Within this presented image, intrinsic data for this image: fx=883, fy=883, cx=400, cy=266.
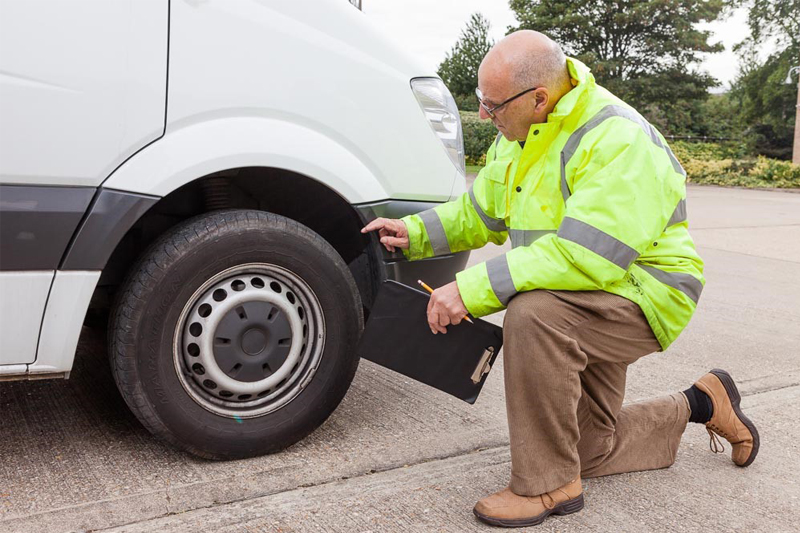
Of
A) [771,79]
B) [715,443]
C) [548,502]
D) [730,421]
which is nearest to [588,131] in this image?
[548,502]

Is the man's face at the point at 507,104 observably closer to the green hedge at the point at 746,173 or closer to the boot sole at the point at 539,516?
the boot sole at the point at 539,516

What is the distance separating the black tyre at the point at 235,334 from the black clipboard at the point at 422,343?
A: 232 mm

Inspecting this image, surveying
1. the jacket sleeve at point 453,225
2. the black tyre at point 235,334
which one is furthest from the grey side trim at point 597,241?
the black tyre at point 235,334

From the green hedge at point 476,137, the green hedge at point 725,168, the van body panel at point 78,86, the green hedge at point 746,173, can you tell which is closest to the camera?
the van body panel at point 78,86

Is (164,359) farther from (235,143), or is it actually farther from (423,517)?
(423,517)

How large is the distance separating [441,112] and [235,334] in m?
1.07

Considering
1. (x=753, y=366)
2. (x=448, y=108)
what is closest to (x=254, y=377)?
(x=448, y=108)

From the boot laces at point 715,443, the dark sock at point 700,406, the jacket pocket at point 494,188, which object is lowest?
the boot laces at point 715,443

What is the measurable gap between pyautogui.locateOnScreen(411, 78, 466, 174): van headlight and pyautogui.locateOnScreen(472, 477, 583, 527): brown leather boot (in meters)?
1.21

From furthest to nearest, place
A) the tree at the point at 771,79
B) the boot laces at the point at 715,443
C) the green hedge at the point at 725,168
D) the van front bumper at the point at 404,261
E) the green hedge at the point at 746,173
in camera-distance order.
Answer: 1. the tree at the point at 771,79
2. the green hedge at the point at 725,168
3. the green hedge at the point at 746,173
4. the boot laces at the point at 715,443
5. the van front bumper at the point at 404,261

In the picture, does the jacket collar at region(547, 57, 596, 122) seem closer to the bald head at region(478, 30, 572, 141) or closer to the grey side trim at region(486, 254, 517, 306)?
the bald head at region(478, 30, 572, 141)

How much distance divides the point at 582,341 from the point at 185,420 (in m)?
1.22

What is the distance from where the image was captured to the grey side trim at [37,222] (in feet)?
7.76

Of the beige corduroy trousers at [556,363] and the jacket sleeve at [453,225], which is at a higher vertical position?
the jacket sleeve at [453,225]
